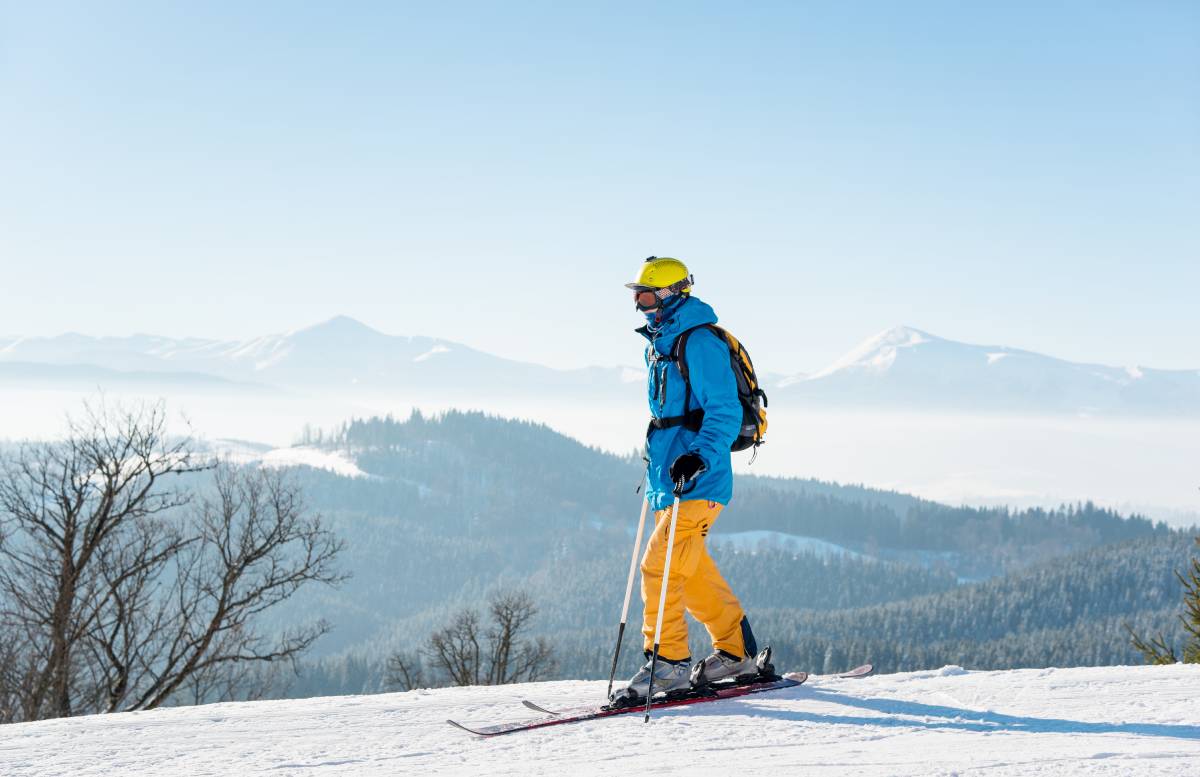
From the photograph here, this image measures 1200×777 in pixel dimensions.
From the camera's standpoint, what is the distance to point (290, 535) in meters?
22.9

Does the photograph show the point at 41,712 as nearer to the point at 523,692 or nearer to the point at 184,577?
the point at 184,577

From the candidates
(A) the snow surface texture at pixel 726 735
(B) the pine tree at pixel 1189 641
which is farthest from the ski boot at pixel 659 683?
(B) the pine tree at pixel 1189 641

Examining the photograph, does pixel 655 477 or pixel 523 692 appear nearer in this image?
pixel 655 477

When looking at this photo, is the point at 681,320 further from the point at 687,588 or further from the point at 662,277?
the point at 687,588

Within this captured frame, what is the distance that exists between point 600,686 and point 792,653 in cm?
12672

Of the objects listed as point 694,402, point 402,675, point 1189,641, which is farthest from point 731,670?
point 402,675

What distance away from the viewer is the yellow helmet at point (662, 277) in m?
5.78

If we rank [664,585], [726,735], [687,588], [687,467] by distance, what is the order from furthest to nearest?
[687,588] → [664,585] → [687,467] → [726,735]

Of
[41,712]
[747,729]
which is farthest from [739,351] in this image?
[41,712]

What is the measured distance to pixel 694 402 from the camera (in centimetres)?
581

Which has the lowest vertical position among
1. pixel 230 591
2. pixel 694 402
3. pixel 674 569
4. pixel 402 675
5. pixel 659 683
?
pixel 402 675

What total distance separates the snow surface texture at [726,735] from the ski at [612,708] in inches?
3.4

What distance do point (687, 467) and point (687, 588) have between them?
0.97 m

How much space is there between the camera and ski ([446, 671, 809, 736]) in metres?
5.42
